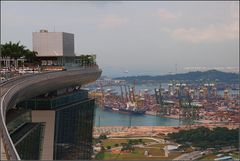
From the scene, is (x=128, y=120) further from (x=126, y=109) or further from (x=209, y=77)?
(x=209, y=77)

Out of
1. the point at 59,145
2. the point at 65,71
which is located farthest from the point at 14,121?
the point at 59,145

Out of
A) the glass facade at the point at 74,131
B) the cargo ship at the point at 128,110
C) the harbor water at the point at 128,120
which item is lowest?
the harbor water at the point at 128,120

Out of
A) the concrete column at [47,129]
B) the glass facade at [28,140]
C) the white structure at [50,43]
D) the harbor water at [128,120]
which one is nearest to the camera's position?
the glass facade at [28,140]

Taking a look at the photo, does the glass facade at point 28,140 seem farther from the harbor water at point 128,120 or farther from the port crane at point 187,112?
the harbor water at point 128,120

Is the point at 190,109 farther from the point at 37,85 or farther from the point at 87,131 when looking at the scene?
the point at 37,85

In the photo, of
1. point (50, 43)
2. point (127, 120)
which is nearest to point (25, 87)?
point (50, 43)

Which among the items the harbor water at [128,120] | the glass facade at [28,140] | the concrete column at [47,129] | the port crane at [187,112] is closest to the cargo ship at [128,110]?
the harbor water at [128,120]
